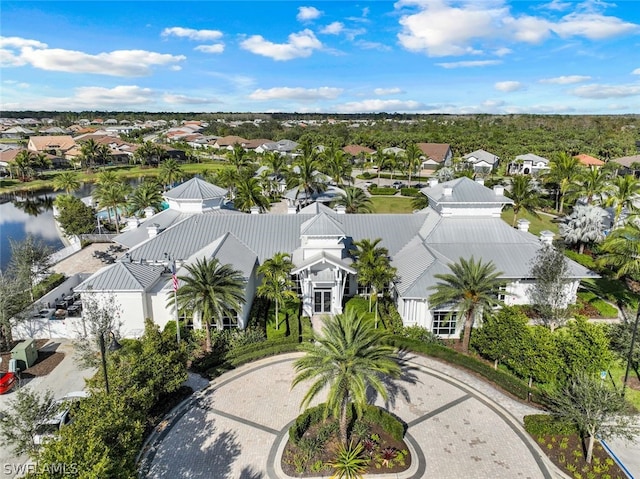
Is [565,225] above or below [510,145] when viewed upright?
below

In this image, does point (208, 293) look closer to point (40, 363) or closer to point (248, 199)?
point (40, 363)

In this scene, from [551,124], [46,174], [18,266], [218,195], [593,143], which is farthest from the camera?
[551,124]

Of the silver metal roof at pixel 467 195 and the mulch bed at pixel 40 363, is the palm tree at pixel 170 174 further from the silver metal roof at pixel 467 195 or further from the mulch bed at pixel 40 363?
the silver metal roof at pixel 467 195

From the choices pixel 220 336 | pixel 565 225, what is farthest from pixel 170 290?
pixel 565 225

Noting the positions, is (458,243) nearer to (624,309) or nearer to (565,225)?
(624,309)

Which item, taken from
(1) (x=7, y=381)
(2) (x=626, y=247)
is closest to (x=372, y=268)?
(2) (x=626, y=247)

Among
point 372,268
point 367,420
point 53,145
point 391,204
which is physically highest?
point 53,145
